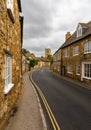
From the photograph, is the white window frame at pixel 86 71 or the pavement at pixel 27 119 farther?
the white window frame at pixel 86 71

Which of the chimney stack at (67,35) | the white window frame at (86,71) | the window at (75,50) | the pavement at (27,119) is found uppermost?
the chimney stack at (67,35)

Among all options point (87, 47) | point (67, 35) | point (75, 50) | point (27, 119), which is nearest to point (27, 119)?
point (27, 119)

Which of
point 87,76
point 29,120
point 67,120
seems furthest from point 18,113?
point 87,76

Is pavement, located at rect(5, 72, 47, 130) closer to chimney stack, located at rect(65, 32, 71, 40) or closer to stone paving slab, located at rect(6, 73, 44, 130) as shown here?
stone paving slab, located at rect(6, 73, 44, 130)

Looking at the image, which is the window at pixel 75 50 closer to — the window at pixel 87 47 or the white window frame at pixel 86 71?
the window at pixel 87 47

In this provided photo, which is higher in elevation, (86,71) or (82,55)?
(82,55)

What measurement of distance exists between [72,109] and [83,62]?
48.6ft

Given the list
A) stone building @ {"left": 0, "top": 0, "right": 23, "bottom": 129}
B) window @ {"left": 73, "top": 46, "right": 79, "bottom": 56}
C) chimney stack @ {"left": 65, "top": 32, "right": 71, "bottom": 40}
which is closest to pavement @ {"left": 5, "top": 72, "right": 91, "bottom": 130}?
stone building @ {"left": 0, "top": 0, "right": 23, "bottom": 129}

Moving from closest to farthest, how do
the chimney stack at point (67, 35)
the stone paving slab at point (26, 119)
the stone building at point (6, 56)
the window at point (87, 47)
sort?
1. the stone building at point (6, 56)
2. the stone paving slab at point (26, 119)
3. the window at point (87, 47)
4. the chimney stack at point (67, 35)

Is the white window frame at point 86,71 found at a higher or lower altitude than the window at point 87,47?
lower

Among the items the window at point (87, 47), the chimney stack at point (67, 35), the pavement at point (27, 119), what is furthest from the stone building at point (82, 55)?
the pavement at point (27, 119)

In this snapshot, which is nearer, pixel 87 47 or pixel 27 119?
pixel 27 119

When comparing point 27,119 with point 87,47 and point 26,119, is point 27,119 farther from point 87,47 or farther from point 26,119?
point 87,47

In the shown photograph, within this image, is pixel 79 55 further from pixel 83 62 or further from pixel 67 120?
pixel 67 120
